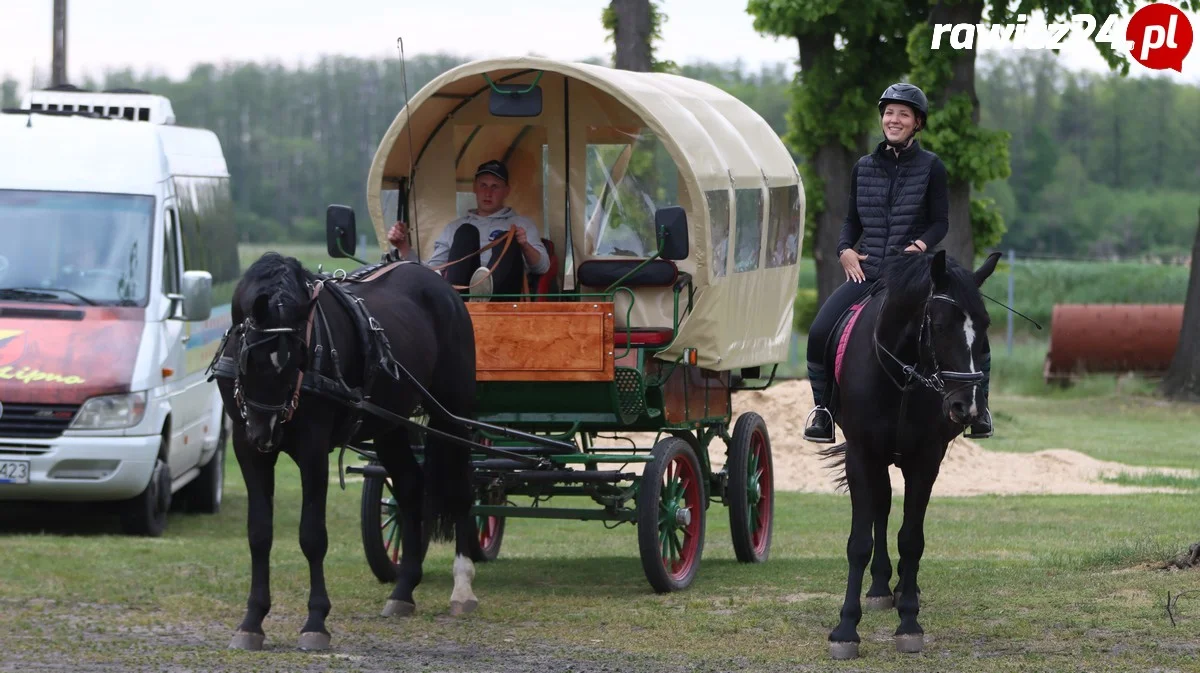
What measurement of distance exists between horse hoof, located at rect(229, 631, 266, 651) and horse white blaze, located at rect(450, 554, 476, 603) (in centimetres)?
163

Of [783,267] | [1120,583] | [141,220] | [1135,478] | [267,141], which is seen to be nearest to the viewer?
[1120,583]

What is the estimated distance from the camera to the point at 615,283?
1020cm

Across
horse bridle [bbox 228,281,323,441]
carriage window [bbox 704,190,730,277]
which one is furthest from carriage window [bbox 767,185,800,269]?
horse bridle [bbox 228,281,323,441]

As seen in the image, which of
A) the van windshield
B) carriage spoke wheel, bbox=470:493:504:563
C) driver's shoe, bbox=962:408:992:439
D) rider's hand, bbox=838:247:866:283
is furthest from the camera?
the van windshield

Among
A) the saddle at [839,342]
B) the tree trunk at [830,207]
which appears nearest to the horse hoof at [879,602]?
the saddle at [839,342]

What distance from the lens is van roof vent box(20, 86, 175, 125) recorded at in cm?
1509

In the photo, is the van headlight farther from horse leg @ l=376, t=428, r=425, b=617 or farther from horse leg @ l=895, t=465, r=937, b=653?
horse leg @ l=895, t=465, r=937, b=653

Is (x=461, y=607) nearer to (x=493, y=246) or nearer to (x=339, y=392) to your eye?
(x=339, y=392)

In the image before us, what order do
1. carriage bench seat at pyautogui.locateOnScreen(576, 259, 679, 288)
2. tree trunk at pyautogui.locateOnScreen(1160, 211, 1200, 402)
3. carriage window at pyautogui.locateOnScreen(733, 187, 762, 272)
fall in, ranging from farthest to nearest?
tree trunk at pyautogui.locateOnScreen(1160, 211, 1200, 402), carriage window at pyautogui.locateOnScreen(733, 187, 762, 272), carriage bench seat at pyautogui.locateOnScreen(576, 259, 679, 288)

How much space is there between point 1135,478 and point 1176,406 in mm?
9345

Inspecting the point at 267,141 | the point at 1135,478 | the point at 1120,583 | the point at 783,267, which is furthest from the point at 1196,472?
the point at 267,141

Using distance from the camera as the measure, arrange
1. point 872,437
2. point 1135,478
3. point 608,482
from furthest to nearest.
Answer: point 1135,478 < point 608,482 < point 872,437

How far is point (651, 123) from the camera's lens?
10.1 metres

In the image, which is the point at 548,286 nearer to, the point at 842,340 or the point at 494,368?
the point at 494,368
